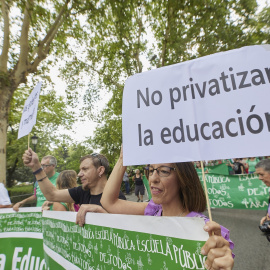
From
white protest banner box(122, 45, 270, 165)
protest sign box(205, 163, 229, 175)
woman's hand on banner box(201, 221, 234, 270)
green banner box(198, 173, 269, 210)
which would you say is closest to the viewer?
woman's hand on banner box(201, 221, 234, 270)

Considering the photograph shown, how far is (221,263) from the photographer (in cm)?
97

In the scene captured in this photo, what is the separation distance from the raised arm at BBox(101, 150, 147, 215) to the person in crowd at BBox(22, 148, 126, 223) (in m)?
0.49

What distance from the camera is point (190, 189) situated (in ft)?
5.29

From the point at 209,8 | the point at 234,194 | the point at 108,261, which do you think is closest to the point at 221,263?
the point at 108,261

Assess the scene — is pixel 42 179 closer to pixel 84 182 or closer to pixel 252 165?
pixel 84 182

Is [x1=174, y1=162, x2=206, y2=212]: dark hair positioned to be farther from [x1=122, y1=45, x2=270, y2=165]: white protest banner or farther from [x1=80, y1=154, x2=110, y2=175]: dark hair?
[x1=80, y1=154, x2=110, y2=175]: dark hair

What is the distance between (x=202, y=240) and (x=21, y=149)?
22.4 metres

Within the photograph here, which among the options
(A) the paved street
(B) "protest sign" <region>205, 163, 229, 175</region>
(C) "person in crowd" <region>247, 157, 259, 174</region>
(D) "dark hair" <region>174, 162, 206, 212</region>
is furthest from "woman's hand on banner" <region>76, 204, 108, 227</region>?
(C) "person in crowd" <region>247, 157, 259, 174</region>

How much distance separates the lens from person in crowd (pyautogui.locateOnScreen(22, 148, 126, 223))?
97.2 inches

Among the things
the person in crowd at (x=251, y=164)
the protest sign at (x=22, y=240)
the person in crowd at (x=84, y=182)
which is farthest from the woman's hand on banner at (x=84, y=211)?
the person in crowd at (x=251, y=164)

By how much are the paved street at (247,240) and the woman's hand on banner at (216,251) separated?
2901 mm

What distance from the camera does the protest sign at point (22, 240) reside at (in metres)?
2.55

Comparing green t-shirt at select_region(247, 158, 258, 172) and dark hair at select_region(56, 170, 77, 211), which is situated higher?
green t-shirt at select_region(247, 158, 258, 172)

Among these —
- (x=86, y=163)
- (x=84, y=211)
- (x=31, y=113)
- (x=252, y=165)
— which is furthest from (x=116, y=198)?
(x=252, y=165)
